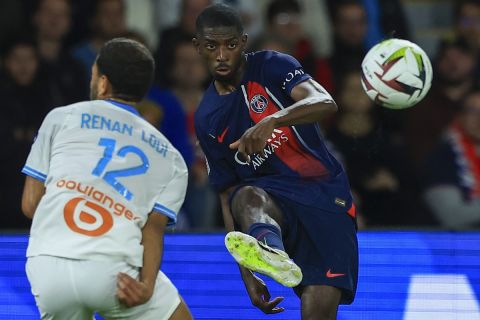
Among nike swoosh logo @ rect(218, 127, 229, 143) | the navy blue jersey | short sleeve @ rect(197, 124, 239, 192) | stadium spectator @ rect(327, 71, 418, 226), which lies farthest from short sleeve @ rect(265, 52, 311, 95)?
stadium spectator @ rect(327, 71, 418, 226)

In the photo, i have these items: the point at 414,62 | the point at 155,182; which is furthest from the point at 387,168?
the point at 155,182

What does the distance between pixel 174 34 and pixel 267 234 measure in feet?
14.1

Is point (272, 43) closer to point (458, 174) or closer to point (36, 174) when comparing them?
point (458, 174)

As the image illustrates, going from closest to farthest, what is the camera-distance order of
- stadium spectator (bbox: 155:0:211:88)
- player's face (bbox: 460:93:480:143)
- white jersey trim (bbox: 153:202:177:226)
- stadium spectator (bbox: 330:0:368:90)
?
white jersey trim (bbox: 153:202:177:226) < player's face (bbox: 460:93:480:143) < stadium spectator (bbox: 155:0:211:88) < stadium spectator (bbox: 330:0:368:90)

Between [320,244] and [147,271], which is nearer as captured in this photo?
[147,271]

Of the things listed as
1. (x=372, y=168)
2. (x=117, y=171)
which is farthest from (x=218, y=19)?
(x=372, y=168)

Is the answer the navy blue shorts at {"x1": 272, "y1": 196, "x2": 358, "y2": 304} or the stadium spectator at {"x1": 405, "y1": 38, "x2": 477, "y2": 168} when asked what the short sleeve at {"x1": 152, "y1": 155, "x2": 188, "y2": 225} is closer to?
the navy blue shorts at {"x1": 272, "y1": 196, "x2": 358, "y2": 304}

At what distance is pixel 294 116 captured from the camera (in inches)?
194

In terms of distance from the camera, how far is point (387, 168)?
8477 mm

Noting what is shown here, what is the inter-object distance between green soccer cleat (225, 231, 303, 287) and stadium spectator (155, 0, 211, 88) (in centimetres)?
417

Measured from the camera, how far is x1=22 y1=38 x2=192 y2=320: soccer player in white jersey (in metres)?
4.66

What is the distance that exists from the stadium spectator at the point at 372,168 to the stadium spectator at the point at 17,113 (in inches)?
87.6

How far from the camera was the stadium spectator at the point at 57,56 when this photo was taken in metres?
8.70

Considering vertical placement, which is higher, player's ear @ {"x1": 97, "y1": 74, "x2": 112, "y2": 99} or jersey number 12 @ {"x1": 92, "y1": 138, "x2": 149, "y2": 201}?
player's ear @ {"x1": 97, "y1": 74, "x2": 112, "y2": 99}
